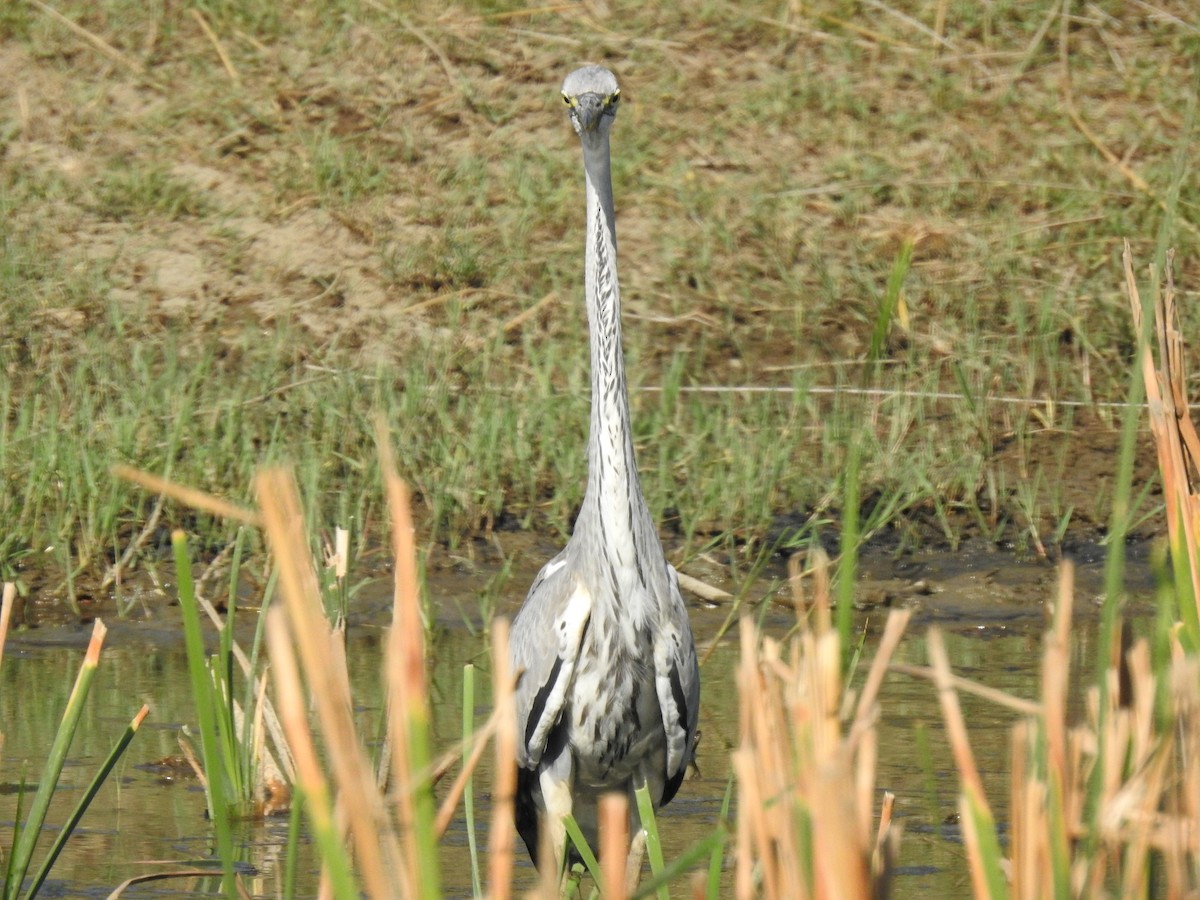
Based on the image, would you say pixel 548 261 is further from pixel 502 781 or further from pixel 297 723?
pixel 297 723

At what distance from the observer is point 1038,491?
259 inches

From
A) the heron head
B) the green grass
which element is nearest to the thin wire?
the green grass

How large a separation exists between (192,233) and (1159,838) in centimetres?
711

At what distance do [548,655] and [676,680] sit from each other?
0.27 m

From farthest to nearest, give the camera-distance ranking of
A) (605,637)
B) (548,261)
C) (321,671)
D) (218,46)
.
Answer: (218,46) → (548,261) → (605,637) → (321,671)

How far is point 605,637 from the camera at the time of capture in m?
3.70

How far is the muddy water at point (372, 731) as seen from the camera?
3898mm

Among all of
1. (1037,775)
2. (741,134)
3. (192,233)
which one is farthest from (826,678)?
(741,134)

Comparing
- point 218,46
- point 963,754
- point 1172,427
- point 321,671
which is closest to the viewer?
point 321,671

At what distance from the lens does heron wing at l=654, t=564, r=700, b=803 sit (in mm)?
3754

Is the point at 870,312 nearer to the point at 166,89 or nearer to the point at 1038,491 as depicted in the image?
the point at 1038,491

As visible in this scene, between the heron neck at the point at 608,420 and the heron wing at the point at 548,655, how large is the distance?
0.44ft

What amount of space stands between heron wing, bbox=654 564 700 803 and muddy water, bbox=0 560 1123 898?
0.31 metres

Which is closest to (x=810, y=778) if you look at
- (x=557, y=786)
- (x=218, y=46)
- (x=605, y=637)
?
(x=605, y=637)
